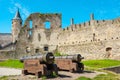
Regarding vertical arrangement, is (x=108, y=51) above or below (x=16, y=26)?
below

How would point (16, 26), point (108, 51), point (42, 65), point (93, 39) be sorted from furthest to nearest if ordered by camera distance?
point (16, 26)
point (93, 39)
point (108, 51)
point (42, 65)

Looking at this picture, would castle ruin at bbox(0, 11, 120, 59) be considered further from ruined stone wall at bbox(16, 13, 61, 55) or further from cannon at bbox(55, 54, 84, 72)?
cannon at bbox(55, 54, 84, 72)

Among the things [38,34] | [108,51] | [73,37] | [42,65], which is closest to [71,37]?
[73,37]

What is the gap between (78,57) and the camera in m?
19.3

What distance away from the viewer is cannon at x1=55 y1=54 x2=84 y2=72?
19.3 metres

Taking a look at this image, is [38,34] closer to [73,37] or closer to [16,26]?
[73,37]

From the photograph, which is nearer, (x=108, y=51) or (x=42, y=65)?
(x=42, y=65)

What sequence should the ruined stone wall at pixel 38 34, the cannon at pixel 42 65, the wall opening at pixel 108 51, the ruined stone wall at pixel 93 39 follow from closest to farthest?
the cannon at pixel 42 65, the ruined stone wall at pixel 93 39, the wall opening at pixel 108 51, the ruined stone wall at pixel 38 34

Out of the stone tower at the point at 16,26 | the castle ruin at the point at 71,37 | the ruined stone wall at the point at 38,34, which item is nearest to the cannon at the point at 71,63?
the castle ruin at the point at 71,37

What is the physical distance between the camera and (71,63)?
19453mm

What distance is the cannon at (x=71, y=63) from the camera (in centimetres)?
1927

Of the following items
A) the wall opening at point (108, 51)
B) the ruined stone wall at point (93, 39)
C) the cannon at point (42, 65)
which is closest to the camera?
the cannon at point (42, 65)

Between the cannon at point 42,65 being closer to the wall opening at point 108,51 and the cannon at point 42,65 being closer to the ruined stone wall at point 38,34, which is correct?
the wall opening at point 108,51

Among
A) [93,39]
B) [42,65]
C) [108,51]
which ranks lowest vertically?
[42,65]
